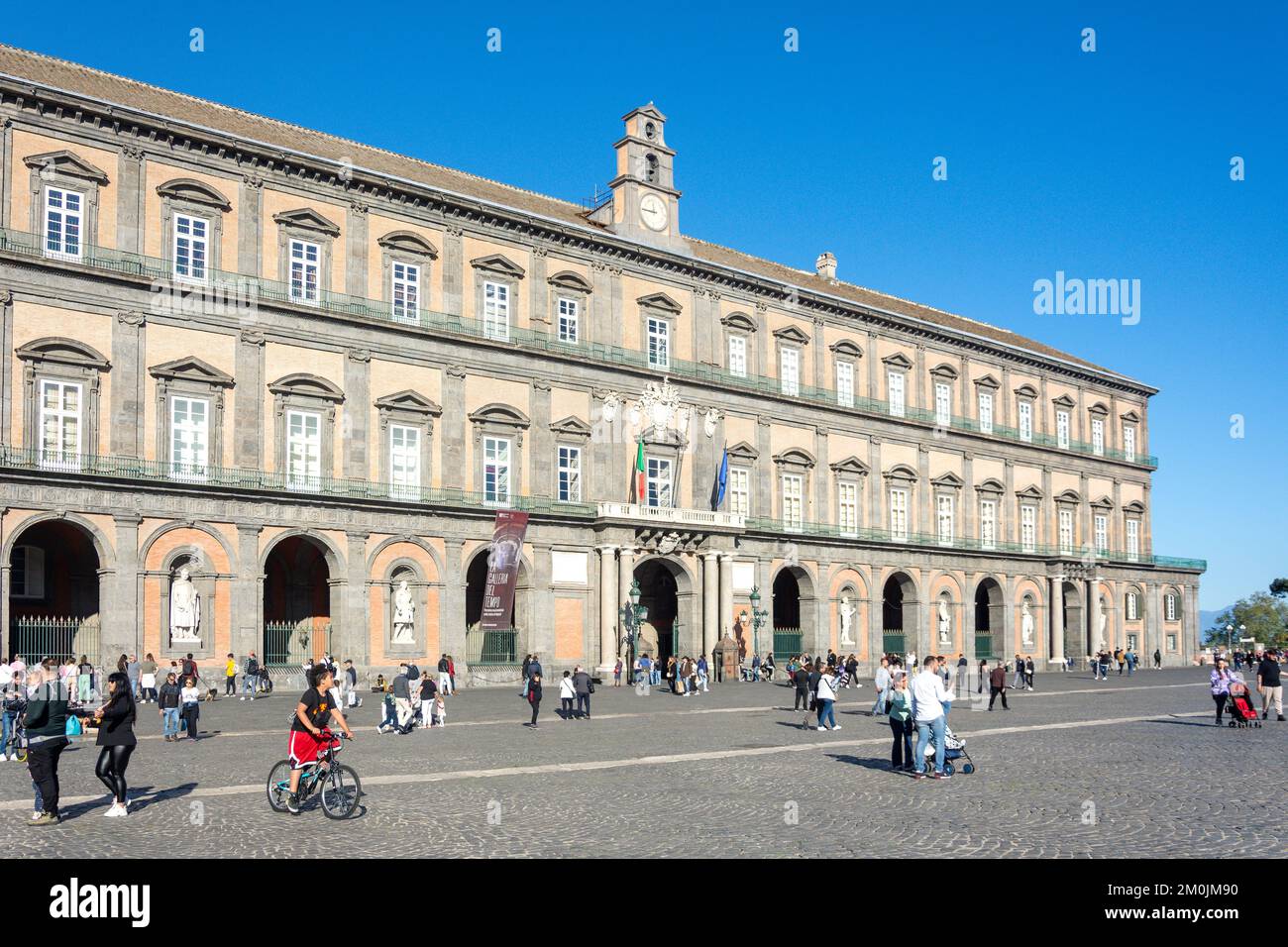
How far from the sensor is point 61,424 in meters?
36.2

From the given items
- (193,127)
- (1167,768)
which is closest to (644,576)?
(193,127)

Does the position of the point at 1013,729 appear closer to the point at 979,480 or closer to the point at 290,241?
the point at 290,241

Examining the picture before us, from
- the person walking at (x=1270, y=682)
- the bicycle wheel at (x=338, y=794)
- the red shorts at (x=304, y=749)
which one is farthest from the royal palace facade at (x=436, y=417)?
the bicycle wheel at (x=338, y=794)

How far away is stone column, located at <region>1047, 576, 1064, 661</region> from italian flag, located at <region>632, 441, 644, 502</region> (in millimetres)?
28534

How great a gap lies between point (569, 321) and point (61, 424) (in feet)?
63.2

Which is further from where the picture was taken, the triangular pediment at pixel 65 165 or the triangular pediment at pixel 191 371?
the triangular pediment at pixel 191 371

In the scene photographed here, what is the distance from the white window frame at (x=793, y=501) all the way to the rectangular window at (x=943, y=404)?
36.0 ft

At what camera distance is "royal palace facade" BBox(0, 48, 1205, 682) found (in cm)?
3662

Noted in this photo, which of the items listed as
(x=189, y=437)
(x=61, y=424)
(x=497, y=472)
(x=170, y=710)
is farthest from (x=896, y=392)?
(x=170, y=710)

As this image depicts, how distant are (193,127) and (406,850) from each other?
32.7 metres

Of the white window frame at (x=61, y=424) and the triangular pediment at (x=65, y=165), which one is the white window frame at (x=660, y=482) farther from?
the triangular pediment at (x=65, y=165)

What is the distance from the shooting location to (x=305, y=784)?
13812 mm

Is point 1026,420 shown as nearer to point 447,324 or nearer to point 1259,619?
point 447,324

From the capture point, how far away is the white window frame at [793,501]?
180ft
